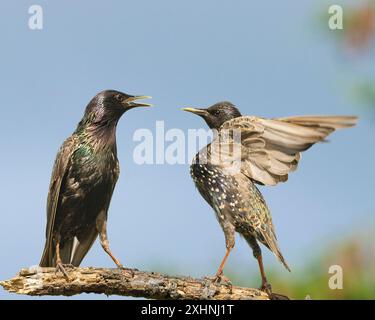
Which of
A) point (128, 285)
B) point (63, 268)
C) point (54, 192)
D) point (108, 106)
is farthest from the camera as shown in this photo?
point (108, 106)

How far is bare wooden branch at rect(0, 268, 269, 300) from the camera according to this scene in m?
5.82

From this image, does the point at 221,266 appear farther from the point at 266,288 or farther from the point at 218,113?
the point at 218,113

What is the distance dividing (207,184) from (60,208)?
1368mm

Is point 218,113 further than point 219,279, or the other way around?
point 218,113

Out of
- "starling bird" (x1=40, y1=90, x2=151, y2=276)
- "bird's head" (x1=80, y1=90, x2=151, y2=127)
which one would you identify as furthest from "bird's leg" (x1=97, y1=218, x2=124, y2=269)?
"bird's head" (x1=80, y1=90, x2=151, y2=127)

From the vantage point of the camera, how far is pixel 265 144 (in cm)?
614

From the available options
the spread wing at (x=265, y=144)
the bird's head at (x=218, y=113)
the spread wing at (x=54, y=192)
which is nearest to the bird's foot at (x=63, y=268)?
the spread wing at (x=54, y=192)

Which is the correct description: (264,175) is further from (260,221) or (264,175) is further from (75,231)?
(75,231)

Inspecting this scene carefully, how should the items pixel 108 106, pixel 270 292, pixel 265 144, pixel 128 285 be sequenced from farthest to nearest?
pixel 108 106
pixel 265 144
pixel 270 292
pixel 128 285

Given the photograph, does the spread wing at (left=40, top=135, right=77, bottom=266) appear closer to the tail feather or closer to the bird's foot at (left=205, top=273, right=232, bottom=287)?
the bird's foot at (left=205, top=273, right=232, bottom=287)

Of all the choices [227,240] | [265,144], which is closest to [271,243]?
[227,240]

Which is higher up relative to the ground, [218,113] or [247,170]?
[218,113]

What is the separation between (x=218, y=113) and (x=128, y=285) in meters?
1.93
